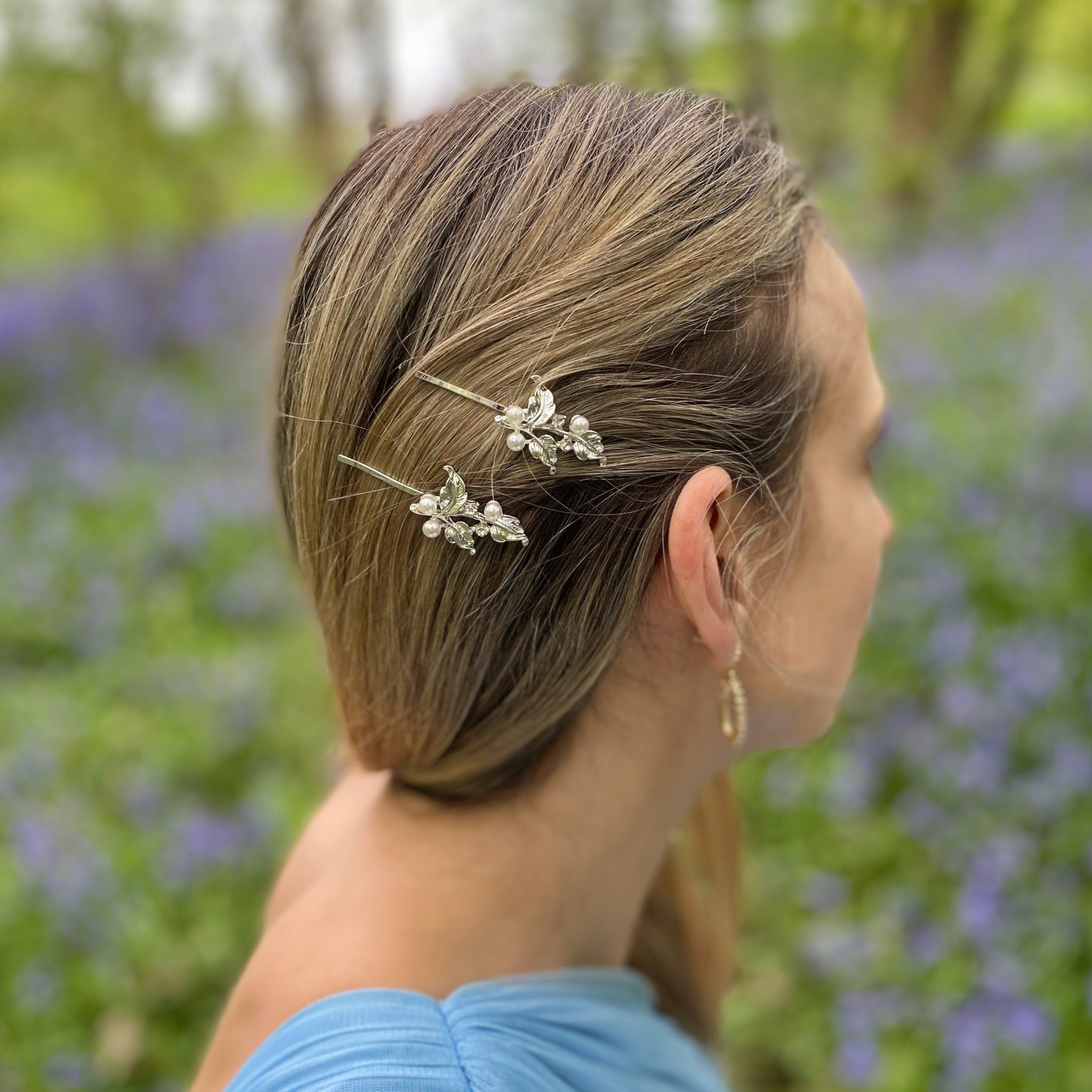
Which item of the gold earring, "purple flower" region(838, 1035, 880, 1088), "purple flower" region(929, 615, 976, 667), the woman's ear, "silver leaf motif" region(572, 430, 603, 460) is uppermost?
"silver leaf motif" region(572, 430, 603, 460)

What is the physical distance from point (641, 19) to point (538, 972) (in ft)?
23.4

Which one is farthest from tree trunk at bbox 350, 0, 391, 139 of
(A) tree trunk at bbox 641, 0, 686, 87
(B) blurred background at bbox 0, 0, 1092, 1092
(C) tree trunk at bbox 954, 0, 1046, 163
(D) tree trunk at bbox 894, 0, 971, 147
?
(C) tree trunk at bbox 954, 0, 1046, 163

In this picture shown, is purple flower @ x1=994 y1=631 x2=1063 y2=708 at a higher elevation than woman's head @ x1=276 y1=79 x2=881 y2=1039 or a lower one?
lower

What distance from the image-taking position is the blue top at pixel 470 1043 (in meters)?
1.09

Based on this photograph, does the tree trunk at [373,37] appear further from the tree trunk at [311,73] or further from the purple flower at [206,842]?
the purple flower at [206,842]

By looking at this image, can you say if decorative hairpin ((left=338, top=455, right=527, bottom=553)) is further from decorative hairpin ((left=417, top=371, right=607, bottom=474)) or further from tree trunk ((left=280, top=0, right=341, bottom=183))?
tree trunk ((left=280, top=0, right=341, bottom=183))

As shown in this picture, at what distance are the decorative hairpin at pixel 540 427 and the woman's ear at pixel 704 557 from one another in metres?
0.11

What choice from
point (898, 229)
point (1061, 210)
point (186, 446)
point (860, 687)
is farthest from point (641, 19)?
point (860, 687)

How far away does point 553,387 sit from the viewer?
0.99 meters

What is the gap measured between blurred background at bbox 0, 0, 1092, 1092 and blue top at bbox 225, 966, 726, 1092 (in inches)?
31.7

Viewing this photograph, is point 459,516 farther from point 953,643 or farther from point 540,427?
point 953,643

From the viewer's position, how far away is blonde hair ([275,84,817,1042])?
1.00m

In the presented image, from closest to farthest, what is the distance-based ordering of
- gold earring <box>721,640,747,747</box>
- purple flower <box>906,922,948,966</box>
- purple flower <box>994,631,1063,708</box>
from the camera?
gold earring <box>721,640,747,747</box>
purple flower <box>906,922,948,966</box>
purple flower <box>994,631,1063,708</box>

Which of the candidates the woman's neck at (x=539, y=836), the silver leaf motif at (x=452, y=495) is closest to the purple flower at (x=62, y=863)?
the woman's neck at (x=539, y=836)
